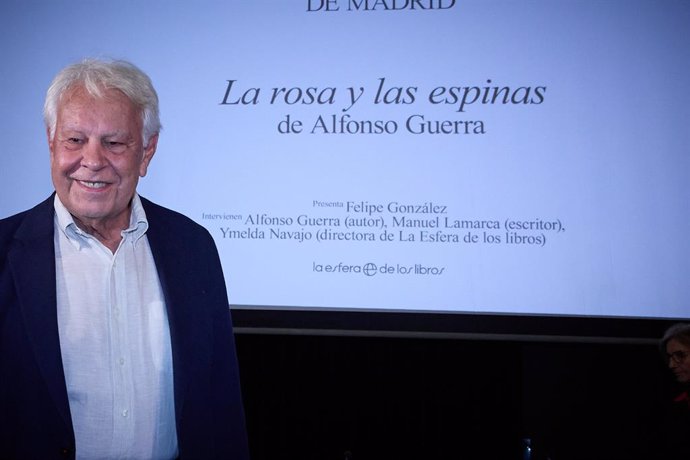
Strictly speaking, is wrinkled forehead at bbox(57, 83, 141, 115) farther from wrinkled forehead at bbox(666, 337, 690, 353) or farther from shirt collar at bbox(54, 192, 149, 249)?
wrinkled forehead at bbox(666, 337, 690, 353)

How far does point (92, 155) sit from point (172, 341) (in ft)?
1.52

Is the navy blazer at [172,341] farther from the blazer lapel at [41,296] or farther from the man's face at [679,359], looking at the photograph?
the man's face at [679,359]

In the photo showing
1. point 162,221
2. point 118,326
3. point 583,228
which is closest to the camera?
point 118,326

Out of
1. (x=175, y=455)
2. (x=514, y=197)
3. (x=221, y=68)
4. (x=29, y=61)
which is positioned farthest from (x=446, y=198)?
(x=29, y=61)

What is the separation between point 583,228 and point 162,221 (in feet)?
5.00

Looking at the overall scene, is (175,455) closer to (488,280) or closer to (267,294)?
(267,294)

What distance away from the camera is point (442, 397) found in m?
2.62

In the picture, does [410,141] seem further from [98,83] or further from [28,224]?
[28,224]

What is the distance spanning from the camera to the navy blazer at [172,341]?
1277 mm

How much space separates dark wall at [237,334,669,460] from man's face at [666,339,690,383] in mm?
262

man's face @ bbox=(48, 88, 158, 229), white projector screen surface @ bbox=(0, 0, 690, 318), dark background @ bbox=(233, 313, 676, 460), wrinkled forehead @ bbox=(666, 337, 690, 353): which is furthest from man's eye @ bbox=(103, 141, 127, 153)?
wrinkled forehead @ bbox=(666, 337, 690, 353)


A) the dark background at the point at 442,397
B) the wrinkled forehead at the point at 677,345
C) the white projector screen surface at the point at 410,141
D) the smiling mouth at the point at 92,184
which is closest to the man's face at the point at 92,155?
the smiling mouth at the point at 92,184

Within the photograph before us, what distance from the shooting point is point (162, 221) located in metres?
1.58

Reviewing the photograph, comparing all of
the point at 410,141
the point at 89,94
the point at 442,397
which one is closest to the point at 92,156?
the point at 89,94
